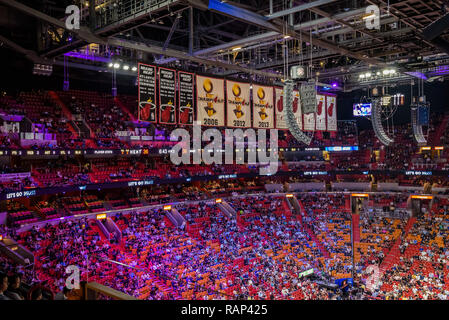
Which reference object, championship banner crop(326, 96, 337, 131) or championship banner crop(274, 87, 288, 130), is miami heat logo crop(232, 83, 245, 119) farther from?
championship banner crop(326, 96, 337, 131)

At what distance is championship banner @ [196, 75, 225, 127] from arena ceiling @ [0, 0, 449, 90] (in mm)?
1672

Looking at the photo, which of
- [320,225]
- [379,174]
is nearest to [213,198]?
[320,225]

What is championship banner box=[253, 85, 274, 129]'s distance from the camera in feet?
45.8

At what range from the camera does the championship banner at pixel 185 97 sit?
495 inches

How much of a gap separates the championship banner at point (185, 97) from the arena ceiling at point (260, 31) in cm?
119

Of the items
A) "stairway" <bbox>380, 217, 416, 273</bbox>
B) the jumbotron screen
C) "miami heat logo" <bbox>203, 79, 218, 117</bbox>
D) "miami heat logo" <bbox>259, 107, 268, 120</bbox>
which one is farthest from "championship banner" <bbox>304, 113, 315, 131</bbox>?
the jumbotron screen

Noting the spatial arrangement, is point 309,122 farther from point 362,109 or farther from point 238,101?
point 362,109

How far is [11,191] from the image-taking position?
16844 mm

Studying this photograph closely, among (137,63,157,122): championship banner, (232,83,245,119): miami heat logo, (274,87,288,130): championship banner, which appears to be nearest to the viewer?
(137,63,157,122): championship banner

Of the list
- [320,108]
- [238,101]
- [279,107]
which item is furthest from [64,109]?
[320,108]

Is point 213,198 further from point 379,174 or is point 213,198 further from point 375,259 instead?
point 379,174

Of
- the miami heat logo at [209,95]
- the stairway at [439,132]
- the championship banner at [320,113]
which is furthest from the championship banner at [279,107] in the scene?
the stairway at [439,132]
